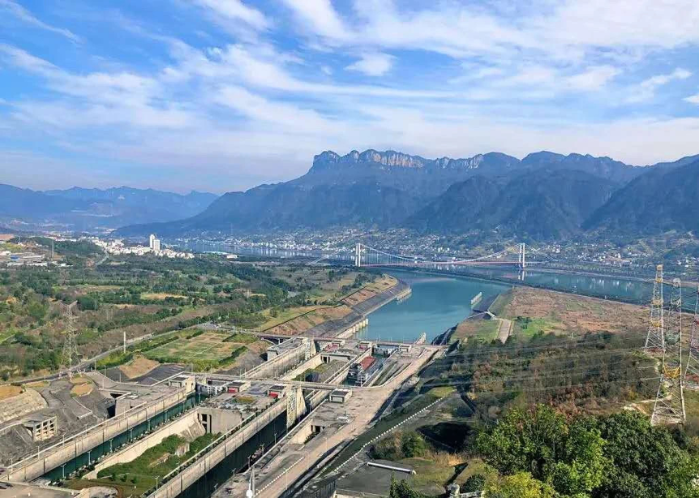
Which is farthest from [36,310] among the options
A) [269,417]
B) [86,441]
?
[269,417]

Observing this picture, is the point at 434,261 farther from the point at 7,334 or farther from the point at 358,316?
the point at 7,334

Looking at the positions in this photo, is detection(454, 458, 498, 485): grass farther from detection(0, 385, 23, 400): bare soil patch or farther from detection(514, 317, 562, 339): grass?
detection(514, 317, 562, 339): grass

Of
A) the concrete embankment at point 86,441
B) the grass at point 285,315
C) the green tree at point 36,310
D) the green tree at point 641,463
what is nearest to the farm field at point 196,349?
the grass at point 285,315

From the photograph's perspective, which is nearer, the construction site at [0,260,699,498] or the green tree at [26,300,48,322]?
the construction site at [0,260,699,498]

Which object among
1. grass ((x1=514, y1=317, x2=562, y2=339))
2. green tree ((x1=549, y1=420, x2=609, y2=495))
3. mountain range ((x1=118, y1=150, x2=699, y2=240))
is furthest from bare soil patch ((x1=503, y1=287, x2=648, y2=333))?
mountain range ((x1=118, y1=150, x2=699, y2=240))

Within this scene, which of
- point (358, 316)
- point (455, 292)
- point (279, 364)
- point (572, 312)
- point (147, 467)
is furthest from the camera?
point (455, 292)

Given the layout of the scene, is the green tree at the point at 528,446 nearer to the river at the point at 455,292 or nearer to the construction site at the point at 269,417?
the construction site at the point at 269,417

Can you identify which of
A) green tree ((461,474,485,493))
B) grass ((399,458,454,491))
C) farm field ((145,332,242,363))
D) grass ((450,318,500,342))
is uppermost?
green tree ((461,474,485,493))
